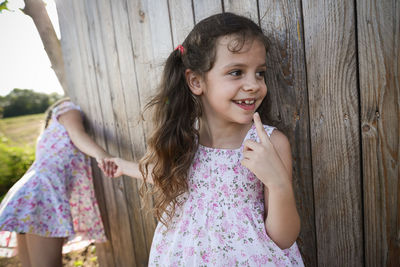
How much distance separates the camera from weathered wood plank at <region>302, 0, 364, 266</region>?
3.91 feet

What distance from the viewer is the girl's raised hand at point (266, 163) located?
1138mm

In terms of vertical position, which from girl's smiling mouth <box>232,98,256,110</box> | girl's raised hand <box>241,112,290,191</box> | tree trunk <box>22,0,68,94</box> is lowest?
girl's raised hand <box>241,112,290,191</box>

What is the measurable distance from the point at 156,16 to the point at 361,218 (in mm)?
1711

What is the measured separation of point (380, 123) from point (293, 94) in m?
0.40

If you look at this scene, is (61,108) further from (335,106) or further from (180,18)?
(335,106)

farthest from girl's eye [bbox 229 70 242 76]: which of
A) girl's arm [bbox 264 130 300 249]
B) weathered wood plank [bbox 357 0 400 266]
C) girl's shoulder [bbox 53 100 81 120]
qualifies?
girl's shoulder [bbox 53 100 81 120]

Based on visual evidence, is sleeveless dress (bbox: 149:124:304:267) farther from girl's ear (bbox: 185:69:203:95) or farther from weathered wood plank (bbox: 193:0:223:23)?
weathered wood plank (bbox: 193:0:223:23)

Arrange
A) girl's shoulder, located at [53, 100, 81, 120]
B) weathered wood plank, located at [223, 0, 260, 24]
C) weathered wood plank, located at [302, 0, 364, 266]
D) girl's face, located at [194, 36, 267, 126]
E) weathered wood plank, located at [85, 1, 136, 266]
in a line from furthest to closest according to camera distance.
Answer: girl's shoulder, located at [53, 100, 81, 120] → weathered wood plank, located at [85, 1, 136, 266] → weathered wood plank, located at [223, 0, 260, 24] → girl's face, located at [194, 36, 267, 126] → weathered wood plank, located at [302, 0, 364, 266]

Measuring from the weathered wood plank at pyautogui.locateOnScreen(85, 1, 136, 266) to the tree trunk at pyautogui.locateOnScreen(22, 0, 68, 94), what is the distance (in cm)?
88

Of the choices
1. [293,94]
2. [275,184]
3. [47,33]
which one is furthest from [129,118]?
[47,33]

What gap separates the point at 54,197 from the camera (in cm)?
221

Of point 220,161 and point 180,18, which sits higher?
point 180,18

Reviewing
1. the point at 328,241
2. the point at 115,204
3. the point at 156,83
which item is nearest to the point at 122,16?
the point at 156,83

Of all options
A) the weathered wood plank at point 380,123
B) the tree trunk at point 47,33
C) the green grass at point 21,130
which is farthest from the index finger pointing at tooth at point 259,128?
the green grass at point 21,130
